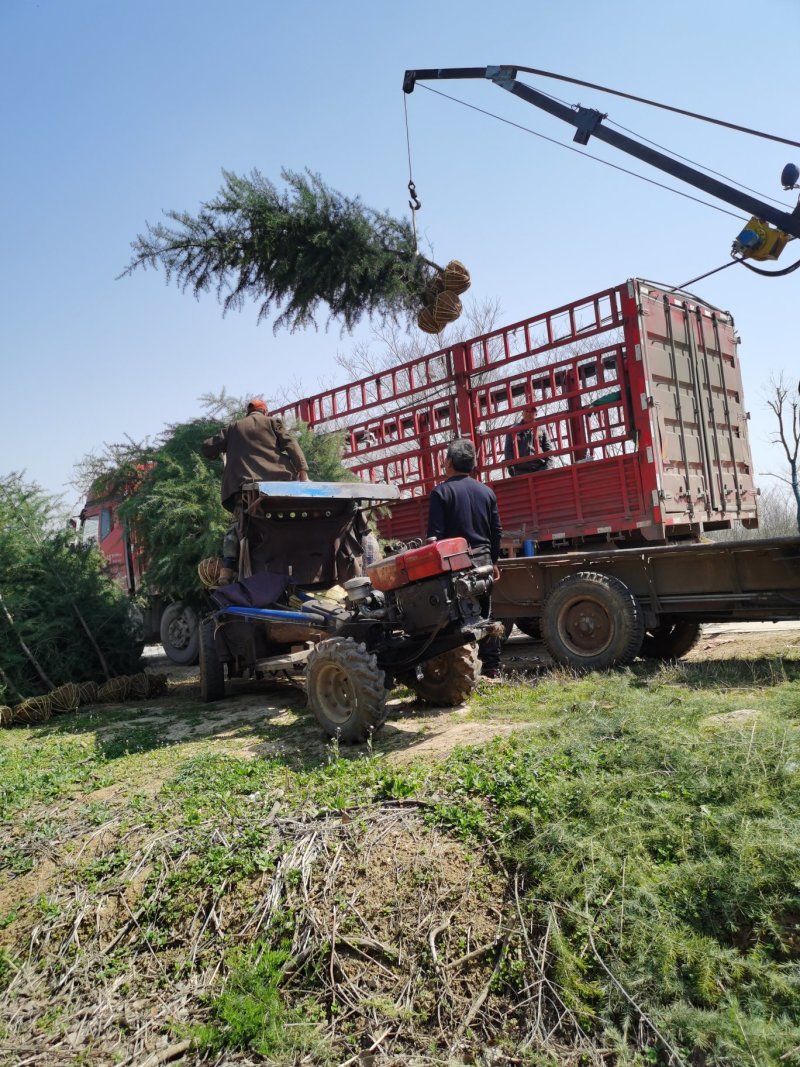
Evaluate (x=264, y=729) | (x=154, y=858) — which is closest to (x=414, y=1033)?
(x=154, y=858)

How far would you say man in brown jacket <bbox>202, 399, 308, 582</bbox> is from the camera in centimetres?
720

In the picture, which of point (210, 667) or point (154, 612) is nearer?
point (210, 667)

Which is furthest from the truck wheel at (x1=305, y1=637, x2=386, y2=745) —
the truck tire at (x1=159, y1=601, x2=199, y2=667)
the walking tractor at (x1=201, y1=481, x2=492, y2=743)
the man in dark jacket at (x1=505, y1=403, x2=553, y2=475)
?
the truck tire at (x1=159, y1=601, x2=199, y2=667)

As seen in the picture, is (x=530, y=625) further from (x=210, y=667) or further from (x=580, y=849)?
(x=580, y=849)

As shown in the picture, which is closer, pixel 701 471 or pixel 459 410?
pixel 701 471

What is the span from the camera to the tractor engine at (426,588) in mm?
4809

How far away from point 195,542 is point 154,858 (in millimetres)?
5531

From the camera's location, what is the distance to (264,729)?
226 inches

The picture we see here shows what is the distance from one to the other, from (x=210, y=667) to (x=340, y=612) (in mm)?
2322

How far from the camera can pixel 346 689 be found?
16.5 ft

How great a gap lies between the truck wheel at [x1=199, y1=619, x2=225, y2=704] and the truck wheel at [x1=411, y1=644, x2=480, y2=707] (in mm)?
2184

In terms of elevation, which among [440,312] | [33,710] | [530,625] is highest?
[440,312]

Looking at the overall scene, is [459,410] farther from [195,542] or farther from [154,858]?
[154,858]

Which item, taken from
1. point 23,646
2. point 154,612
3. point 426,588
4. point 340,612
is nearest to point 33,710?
point 23,646
